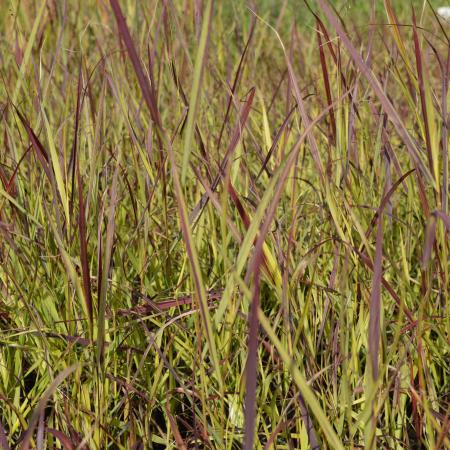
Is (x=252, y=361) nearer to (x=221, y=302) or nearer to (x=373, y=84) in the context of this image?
(x=221, y=302)

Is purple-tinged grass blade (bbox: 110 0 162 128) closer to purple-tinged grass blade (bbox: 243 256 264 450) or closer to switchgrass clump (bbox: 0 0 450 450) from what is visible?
switchgrass clump (bbox: 0 0 450 450)

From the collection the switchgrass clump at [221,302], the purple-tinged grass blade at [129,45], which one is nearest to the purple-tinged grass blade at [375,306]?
the switchgrass clump at [221,302]

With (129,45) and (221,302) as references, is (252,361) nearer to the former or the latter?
(221,302)

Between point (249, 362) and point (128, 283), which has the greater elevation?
point (249, 362)

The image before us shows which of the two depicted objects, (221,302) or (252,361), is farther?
(221,302)

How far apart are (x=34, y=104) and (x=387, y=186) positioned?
543 millimetres

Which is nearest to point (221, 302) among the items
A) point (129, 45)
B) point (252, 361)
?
point (252, 361)

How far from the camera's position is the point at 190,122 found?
0.65 m

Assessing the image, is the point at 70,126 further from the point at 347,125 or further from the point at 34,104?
the point at 347,125

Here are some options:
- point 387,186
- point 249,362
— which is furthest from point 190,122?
point 387,186

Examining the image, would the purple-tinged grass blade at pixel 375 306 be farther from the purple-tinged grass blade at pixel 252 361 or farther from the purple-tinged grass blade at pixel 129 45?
the purple-tinged grass blade at pixel 129 45

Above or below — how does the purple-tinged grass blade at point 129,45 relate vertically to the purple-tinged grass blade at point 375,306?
above

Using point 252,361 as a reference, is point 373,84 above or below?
above

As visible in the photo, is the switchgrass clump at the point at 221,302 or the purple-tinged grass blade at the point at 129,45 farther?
the switchgrass clump at the point at 221,302
